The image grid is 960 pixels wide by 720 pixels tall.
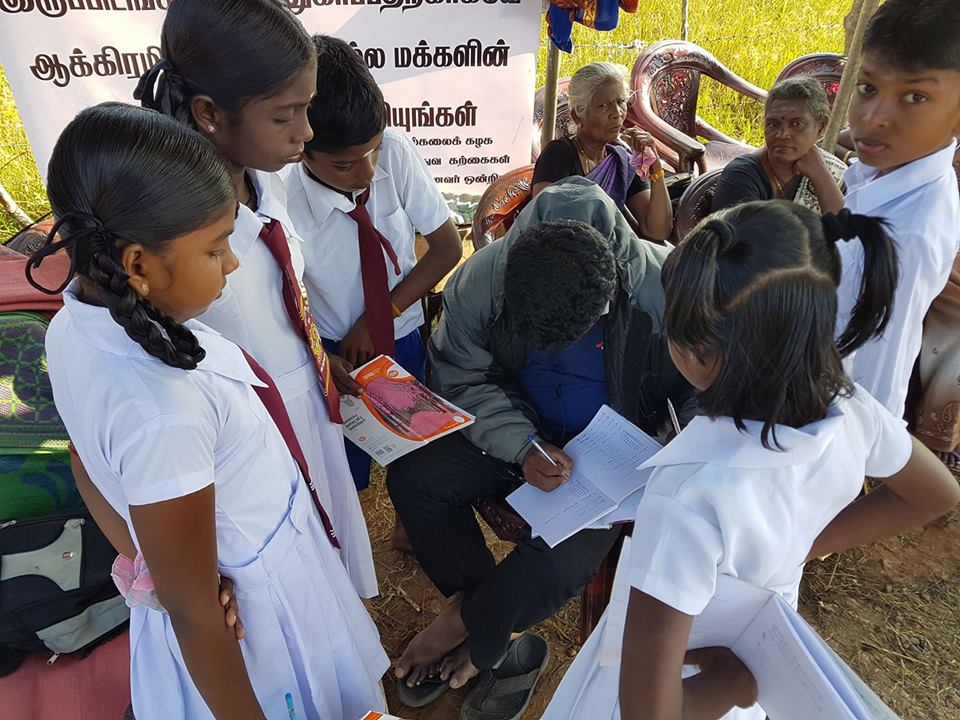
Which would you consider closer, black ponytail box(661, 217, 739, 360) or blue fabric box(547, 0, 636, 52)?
black ponytail box(661, 217, 739, 360)

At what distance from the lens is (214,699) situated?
3.34ft

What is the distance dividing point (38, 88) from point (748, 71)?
16.1 feet

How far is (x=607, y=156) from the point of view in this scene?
8.95ft

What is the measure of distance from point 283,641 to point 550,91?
2.59 m

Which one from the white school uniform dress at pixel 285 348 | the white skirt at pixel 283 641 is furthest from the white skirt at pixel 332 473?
the white skirt at pixel 283 641

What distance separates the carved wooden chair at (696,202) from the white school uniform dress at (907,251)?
118cm

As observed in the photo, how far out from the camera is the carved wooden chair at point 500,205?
2.90 meters

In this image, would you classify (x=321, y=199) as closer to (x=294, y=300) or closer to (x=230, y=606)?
(x=294, y=300)

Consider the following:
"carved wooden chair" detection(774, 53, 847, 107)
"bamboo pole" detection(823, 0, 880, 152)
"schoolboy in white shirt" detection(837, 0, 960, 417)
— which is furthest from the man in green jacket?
"carved wooden chair" detection(774, 53, 847, 107)

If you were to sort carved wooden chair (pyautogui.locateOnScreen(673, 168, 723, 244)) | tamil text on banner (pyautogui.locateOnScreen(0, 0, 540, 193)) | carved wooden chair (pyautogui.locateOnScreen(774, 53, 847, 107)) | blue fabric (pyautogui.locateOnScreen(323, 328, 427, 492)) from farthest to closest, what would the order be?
carved wooden chair (pyautogui.locateOnScreen(774, 53, 847, 107)) < tamil text on banner (pyautogui.locateOnScreen(0, 0, 540, 193)) < carved wooden chair (pyautogui.locateOnScreen(673, 168, 723, 244)) < blue fabric (pyautogui.locateOnScreen(323, 328, 427, 492))

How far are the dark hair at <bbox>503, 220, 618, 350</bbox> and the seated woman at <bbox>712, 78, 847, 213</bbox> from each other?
1111 mm

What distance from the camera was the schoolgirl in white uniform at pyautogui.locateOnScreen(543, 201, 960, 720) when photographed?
81 centimetres

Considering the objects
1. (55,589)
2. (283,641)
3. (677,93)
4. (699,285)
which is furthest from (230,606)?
(677,93)

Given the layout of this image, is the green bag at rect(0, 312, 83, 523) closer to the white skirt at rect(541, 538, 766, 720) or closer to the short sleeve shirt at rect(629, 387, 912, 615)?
the white skirt at rect(541, 538, 766, 720)
